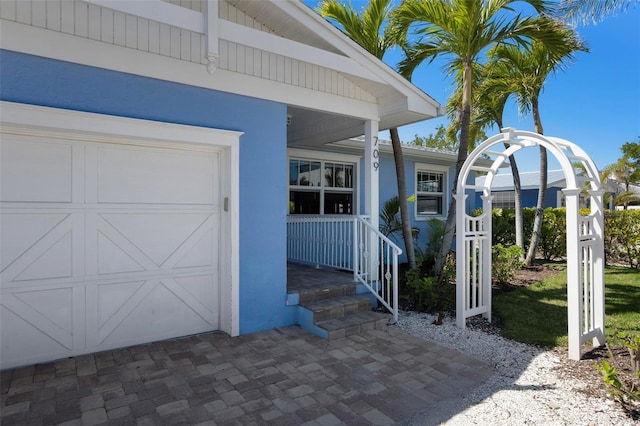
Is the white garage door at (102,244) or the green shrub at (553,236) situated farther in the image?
the green shrub at (553,236)

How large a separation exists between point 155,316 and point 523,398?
3636 mm

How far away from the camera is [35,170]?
3.40m

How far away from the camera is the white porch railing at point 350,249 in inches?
198

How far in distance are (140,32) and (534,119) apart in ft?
26.7

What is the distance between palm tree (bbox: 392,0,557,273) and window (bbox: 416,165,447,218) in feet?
12.7

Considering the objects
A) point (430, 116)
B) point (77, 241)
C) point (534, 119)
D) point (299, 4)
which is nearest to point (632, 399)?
point (430, 116)

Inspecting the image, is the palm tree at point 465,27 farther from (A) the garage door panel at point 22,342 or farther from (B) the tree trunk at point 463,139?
(A) the garage door panel at point 22,342

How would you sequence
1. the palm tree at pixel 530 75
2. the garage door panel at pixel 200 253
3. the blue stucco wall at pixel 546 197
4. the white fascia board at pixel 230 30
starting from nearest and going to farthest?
the white fascia board at pixel 230 30
the garage door panel at pixel 200 253
the palm tree at pixel 530 75
the blue stucco wall at pixel 546 197

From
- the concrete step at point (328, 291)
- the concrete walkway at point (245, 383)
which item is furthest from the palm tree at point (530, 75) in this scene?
the concrete walkway at point (245, 383)

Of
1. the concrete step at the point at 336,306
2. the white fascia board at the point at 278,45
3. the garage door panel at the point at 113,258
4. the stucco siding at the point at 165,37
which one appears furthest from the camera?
the concrete step at the point at 336,306

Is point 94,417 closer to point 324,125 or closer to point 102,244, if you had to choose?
point 102,244

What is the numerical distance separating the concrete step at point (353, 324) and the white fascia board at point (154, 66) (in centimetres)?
275

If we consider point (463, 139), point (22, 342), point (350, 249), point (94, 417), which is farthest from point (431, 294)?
point (22, 342)

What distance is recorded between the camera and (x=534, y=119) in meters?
8.29
